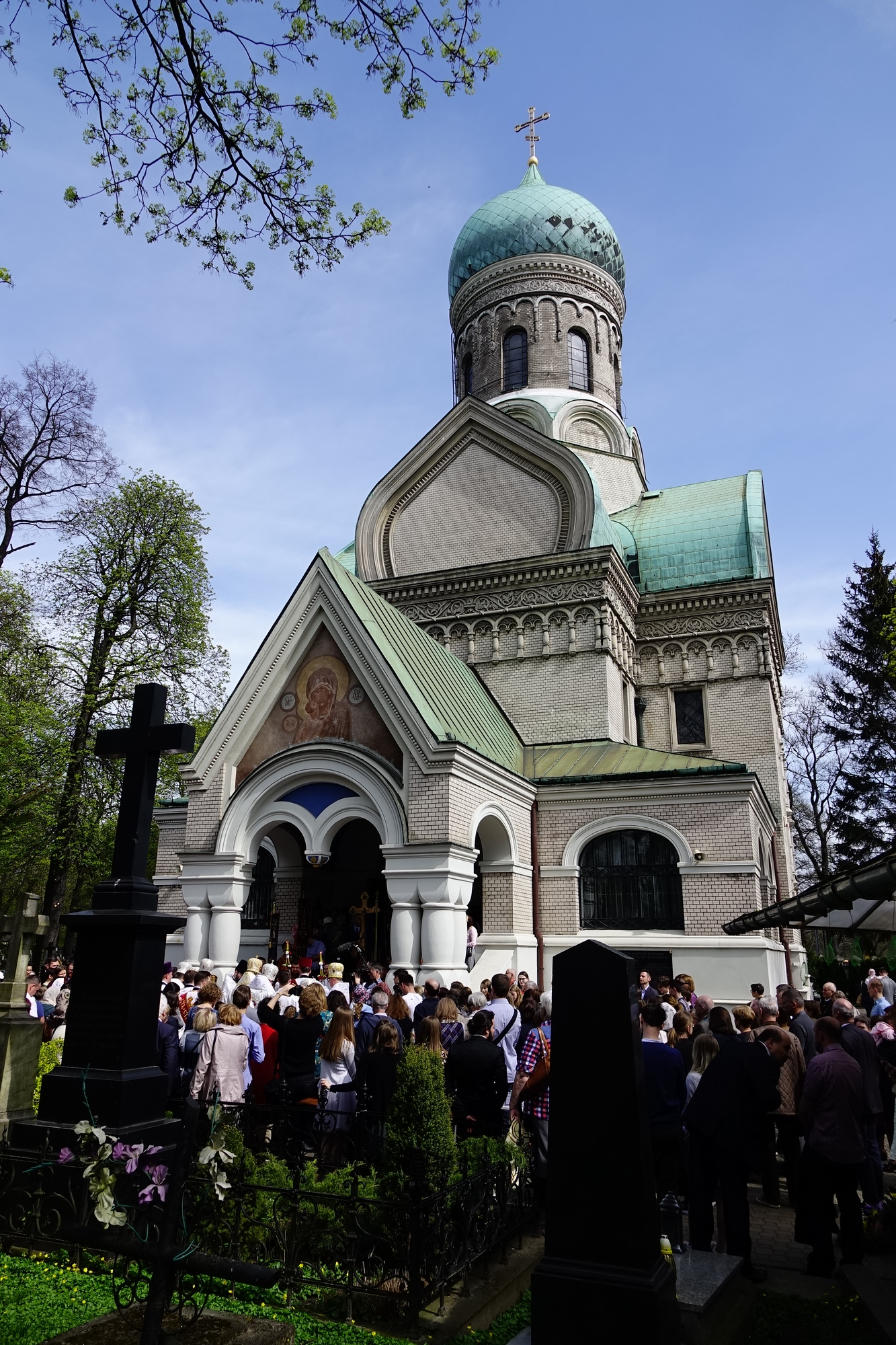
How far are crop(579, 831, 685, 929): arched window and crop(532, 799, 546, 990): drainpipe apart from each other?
800 mm

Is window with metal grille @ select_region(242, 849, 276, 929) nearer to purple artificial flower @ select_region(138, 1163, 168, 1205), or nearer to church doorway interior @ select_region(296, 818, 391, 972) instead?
church doorway interior @ select_region(296, 818, 391, 972)

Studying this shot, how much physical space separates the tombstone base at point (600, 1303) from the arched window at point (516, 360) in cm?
2684

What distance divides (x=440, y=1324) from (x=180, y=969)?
1066 cm

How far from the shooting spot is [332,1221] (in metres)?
5.55

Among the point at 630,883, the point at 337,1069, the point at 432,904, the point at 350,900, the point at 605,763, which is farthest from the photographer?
the point at 350,900

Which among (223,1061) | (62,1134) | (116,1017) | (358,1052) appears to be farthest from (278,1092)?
(62,1134)

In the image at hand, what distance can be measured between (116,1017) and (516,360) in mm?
25782

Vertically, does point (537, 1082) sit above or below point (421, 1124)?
above

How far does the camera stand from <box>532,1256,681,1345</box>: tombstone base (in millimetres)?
3879

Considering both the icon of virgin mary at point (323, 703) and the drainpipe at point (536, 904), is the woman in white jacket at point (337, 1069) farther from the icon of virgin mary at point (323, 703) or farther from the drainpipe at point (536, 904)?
the drainpipe at point (536, 904)

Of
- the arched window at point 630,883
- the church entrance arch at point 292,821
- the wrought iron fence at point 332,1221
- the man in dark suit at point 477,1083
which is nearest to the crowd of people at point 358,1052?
the man in dark suit at point 477,1083

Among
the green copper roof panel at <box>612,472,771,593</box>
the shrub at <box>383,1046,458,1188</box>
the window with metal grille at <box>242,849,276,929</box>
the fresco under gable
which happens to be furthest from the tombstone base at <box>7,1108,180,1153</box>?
the green copper roof panel at <box>612,472,771,593</box>

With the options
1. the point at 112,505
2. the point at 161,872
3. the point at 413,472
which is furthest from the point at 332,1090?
the point at 112,505

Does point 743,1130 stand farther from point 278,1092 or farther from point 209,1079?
point 209,1079
